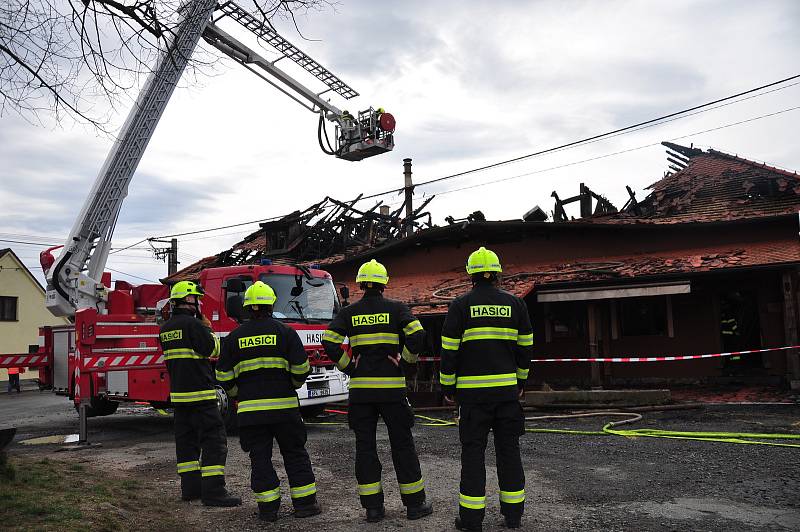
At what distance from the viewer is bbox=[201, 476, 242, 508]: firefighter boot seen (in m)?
5.33

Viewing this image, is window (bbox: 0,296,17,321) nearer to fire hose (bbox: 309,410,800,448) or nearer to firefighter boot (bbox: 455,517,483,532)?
fire hose (bbox: 309,410,800,448)

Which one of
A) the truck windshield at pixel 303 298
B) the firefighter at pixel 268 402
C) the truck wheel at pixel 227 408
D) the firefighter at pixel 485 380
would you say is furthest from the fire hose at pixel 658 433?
the firefighter at pixel 268 402

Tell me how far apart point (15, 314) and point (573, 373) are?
31.0m

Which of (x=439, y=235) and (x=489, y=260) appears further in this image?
(x=439, y=235)

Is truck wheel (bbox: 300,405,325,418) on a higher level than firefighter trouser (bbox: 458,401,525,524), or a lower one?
lower

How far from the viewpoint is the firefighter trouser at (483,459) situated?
4.44 meters

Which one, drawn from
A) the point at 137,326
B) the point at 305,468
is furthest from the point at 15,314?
the point at 305,468

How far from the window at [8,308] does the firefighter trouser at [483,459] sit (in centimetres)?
3577

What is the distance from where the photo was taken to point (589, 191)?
1822 centimetres

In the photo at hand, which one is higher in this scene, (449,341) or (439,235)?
(439,235)

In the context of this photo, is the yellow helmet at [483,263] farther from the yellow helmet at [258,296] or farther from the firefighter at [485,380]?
the yellow helmet at [258,296]

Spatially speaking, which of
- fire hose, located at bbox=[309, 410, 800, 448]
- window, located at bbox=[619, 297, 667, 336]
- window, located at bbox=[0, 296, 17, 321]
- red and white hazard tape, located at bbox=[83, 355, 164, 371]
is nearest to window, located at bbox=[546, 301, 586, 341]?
window, located at bbox=[619, 297, 667, 336]

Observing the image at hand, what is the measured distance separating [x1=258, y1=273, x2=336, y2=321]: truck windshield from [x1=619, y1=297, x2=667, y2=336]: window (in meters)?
8.68

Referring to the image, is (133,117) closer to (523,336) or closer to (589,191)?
(523,336)
